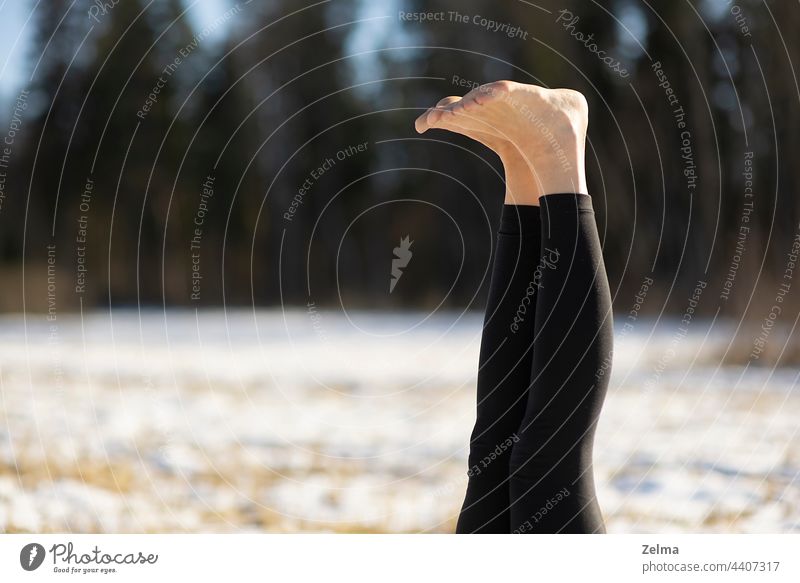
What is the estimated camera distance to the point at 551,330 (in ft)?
4.24

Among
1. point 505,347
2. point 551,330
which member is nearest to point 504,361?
point 505,347

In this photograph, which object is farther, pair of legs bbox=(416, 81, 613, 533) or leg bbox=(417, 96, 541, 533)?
leg bbox=(417, 96, 541, 533)

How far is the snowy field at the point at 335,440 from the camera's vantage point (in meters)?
2.31

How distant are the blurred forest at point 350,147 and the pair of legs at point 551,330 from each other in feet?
16.2

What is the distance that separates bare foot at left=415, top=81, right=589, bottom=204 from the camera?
1.32m

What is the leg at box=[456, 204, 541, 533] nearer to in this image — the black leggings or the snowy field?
the black leggings

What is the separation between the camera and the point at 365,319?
9.06m

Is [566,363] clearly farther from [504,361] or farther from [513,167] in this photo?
[513,167]

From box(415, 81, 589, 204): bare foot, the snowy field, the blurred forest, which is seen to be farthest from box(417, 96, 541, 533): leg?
the blurred forest

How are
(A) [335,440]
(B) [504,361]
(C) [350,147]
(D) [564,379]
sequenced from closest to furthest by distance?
1. (D) [564,379]
2. (B) [504,361]
3. (A) [335,440]
4. (C) [350,147]

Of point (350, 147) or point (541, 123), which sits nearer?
point (541, 123)

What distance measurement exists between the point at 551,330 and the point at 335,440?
2.30m

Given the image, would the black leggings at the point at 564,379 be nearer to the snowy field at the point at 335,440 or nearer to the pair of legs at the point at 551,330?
the pair of legs at the point at 551,330
